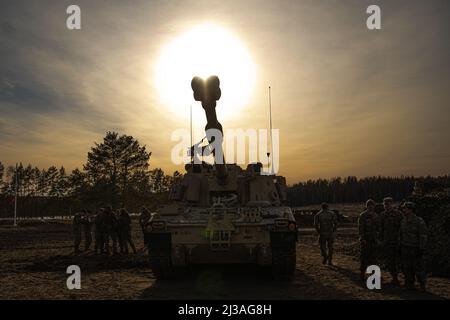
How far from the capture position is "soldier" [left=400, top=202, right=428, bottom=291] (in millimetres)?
7859

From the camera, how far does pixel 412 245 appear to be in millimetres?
7957

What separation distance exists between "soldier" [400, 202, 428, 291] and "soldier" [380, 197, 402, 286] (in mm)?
408

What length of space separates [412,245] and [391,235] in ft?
2.43

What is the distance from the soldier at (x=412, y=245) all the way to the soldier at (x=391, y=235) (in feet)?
1.34

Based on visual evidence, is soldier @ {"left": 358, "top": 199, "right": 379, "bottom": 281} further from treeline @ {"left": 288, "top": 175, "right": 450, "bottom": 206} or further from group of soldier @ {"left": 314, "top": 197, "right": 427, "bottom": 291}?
treeline @ {"left": 288, "top": 175, "right": 450, "bottom": 206}

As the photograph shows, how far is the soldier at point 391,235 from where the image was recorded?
8.59 meters

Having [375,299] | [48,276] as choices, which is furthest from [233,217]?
[48,276]

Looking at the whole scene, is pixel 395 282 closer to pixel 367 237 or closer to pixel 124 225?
pixel 367 237

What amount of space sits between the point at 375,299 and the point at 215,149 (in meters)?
4.26

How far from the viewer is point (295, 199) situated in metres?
126

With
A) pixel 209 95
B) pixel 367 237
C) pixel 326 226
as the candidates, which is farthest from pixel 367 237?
pixel 209 95

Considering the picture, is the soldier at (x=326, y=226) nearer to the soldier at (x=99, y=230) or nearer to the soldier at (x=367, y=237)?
the soldier at (x=367, y=237)

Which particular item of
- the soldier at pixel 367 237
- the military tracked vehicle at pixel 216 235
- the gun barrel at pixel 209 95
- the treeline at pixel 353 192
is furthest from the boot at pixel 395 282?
the treeline at pixel 353 192
